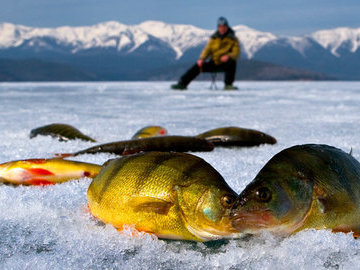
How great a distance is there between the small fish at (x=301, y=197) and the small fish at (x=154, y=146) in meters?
1.67

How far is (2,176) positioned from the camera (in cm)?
227

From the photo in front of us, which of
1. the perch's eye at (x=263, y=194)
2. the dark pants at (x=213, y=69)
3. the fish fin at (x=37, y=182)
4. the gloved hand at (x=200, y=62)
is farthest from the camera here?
the dark pants at (x=213, y=69)

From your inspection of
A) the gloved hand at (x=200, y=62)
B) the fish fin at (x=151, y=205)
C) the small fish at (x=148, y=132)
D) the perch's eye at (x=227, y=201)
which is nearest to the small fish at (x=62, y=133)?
the small fish at (x=148, y=132)

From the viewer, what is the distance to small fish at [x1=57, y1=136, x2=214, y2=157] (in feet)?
10.1

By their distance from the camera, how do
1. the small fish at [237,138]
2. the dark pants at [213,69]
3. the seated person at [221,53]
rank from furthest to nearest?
the dark pants at [213,69]
the seated person at [221,53]
the small fish at [237,138]

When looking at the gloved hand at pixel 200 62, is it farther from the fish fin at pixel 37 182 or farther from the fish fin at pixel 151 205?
the fish fin at pixel 151 205

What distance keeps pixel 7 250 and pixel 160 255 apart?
0.47 meters

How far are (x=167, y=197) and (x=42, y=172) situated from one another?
1079 mm

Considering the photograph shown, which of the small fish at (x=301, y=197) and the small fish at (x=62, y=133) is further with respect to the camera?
the small fish at (x=62, y=133)

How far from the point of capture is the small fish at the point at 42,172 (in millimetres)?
2250

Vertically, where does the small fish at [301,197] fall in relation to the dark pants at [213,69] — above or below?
above

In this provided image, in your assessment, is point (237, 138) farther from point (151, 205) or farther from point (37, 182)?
point (151, 205)

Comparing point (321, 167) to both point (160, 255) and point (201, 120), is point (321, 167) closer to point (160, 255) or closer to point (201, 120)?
point (160, 255)

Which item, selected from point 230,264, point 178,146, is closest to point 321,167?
point 230,264
